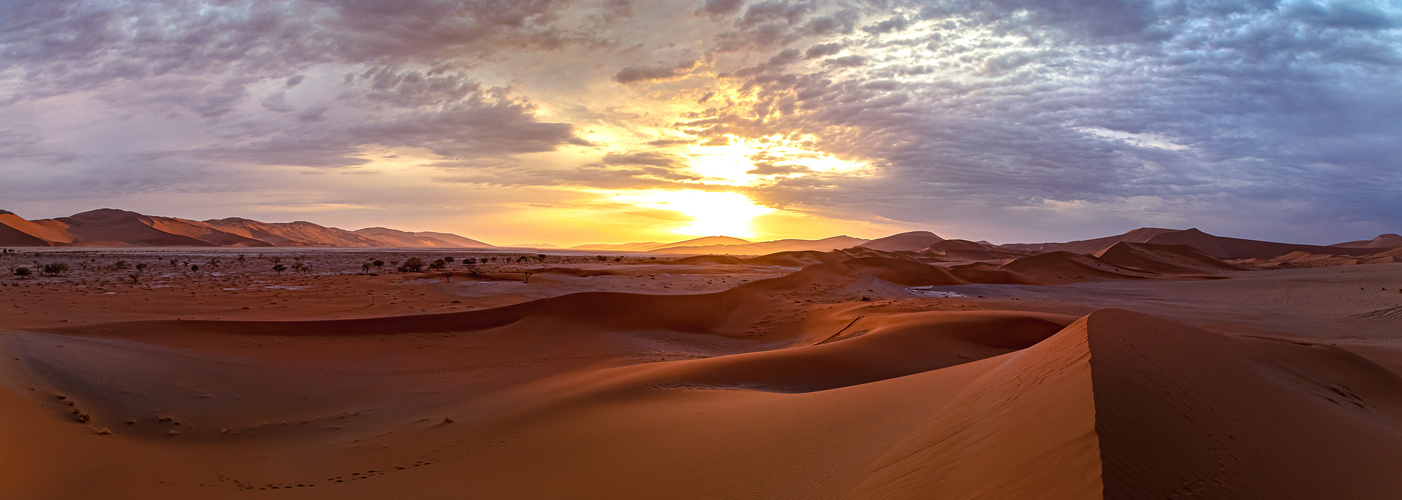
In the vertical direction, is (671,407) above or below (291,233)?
below

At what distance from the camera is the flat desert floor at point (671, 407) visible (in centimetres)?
354

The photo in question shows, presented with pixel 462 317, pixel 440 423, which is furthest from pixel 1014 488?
pixel 462 317

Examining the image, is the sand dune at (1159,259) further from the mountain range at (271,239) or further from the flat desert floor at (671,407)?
the flat desert floor at (671,407)

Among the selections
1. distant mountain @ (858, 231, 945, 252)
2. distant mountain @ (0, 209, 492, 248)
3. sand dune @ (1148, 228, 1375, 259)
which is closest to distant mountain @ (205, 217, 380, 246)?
distant mountain @ (0, 209, 492, 248)

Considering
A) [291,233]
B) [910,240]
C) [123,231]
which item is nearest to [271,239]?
[291,233]

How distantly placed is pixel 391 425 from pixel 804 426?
563cm

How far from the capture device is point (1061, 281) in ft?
113

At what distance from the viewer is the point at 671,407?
7398 millimetres

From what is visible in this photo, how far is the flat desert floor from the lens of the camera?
354 centimetres

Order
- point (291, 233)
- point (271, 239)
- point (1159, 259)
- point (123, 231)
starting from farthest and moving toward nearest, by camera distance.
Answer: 1. point (291, 233)
2. point (271, 239)
3. point (123, 231)
4. point (1159, 259)

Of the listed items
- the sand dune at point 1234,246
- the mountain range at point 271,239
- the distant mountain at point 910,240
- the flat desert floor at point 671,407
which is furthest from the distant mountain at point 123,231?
the sand dune at point 1234,246

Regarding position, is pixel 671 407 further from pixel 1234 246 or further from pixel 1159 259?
pixel 1234 246

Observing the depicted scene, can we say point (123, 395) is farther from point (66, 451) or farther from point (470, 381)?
point (470, 381)

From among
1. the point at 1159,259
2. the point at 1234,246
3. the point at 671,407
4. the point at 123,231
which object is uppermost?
the point at 123,231
